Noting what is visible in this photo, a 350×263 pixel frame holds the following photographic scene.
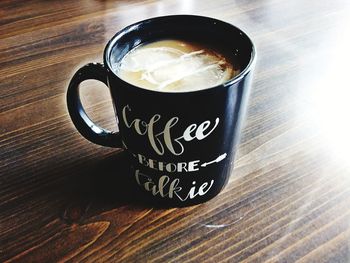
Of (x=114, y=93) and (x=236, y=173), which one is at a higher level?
(x=114, y=93)

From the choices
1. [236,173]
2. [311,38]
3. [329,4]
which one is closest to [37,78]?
[236,173]

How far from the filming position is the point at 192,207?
434 mm

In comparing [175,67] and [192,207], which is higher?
[175,67]

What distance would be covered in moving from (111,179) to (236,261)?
0.17 metres

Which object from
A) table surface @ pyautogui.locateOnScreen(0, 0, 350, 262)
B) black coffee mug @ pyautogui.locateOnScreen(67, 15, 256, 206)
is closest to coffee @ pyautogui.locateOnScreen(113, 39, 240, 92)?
black coffee mug @ pyautogui.locateOnScreen(67, 15, 256, 206)

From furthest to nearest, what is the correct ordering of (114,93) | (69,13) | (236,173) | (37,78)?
(69,13)
(37,78)
(236,173)
(114,93)

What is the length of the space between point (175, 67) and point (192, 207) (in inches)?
5.9

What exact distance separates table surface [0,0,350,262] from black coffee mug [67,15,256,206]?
1.5 inches

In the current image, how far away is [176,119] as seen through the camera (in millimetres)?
350

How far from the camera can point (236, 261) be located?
38 centimetres

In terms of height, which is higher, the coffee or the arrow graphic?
the coffee

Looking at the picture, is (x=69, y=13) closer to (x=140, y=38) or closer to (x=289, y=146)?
(x=140, y=38)

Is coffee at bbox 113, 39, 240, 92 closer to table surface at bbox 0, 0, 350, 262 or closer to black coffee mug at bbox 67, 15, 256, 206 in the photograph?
black coffee mug at bbox 67, 15, 256, 206

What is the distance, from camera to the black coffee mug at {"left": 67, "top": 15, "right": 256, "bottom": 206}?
349mm
